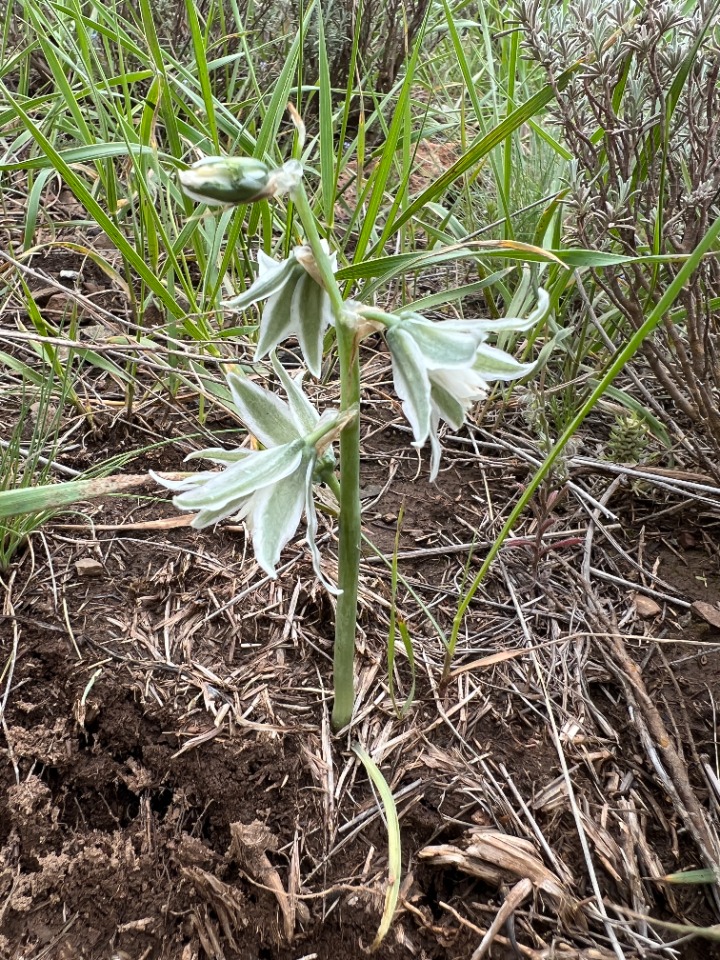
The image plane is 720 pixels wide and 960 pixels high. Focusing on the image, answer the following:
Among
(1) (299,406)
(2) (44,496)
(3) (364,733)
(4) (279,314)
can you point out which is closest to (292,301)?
(4) (279,314)

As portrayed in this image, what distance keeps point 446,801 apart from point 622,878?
10.5 inches

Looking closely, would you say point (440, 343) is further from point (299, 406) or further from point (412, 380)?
point (299, 406)

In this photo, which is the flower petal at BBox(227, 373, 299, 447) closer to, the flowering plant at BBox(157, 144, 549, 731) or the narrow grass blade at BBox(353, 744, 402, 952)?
the flowering plant at BBox(157, 144, 549, 731)

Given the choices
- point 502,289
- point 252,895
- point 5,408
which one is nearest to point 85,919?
point 252,895

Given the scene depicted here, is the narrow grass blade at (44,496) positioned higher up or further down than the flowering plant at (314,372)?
further down

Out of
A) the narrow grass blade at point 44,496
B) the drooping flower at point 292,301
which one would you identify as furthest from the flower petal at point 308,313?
the narrow grass blade at point 44,496

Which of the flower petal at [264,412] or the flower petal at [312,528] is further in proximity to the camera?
the flower petal at [264,412]

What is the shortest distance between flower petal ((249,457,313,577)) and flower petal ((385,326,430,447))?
14cm

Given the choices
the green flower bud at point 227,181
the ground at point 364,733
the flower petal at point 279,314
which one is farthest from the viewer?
the ground at point 364,733

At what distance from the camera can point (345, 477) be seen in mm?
936

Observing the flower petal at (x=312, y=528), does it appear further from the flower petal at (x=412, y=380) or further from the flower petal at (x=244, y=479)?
the flower petal at (x=412, y=380)

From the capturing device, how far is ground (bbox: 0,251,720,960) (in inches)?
41.3

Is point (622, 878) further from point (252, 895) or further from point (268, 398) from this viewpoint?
point (268, 398)

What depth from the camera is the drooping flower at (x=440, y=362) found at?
805 mm
